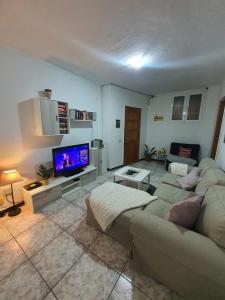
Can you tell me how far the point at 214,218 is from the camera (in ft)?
3.77

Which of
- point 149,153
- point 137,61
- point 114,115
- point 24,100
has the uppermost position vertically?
point 137,61

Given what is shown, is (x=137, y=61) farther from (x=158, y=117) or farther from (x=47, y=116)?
(x=158, y=117)

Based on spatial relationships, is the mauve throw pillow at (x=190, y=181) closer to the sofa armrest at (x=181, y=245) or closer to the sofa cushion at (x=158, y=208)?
the sofa cushion at (x=158, y=208)

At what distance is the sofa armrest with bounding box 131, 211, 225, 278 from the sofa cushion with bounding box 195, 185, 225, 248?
0.07 m

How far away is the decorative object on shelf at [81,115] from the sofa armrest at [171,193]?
2.31m

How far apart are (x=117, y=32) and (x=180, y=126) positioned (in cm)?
407

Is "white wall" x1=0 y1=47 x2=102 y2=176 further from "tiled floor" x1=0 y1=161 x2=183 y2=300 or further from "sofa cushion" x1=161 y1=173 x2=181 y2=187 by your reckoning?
"sofa cushion" x1=161 y1=173 x2=181 y2=187

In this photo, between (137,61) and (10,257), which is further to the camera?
(137,61)

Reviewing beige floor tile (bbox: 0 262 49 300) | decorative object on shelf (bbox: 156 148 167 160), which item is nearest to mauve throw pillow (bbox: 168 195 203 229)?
beige floor tile (bbox: 0 262 49 300)

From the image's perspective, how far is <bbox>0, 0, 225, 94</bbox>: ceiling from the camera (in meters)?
1.34

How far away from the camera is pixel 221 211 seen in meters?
1.17

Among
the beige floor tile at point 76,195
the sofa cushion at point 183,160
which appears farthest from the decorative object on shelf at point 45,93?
the sofa cushion at point 183,160

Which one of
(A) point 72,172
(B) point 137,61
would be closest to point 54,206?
(A) point 72,172

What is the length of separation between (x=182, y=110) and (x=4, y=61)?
4.96 m
